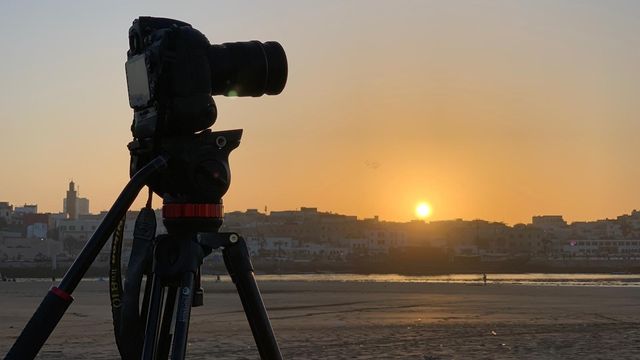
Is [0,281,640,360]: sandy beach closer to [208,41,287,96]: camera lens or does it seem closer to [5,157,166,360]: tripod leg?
[208,41,287,96]: camera lens

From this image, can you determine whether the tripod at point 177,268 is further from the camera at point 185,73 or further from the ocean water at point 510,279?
the ocean water at point 510,279

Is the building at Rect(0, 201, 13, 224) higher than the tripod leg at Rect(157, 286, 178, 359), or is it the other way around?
the building at Rect(0, 201, 13, 224)

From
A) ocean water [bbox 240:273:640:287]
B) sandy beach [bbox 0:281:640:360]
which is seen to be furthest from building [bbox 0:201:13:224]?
sandy beach [bbox 0:281:640:360]

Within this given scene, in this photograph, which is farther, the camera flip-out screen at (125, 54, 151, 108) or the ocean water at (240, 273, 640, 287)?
the ocean water at (240, 273, 640, 287)

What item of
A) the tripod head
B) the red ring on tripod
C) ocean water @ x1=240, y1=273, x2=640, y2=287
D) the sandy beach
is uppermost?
the tripod head

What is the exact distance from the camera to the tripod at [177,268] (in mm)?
2596

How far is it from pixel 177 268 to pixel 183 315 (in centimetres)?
17

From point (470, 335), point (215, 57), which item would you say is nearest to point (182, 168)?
point (215, 57)

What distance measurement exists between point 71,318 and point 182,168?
1710 centimetres

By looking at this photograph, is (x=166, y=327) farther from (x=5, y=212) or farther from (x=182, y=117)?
(x=5, y=212)

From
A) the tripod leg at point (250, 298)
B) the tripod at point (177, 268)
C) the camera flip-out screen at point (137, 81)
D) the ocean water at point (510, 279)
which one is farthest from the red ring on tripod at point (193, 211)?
the ocean water at point (510, 279)

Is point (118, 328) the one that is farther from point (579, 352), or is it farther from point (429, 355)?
point (579, 352)

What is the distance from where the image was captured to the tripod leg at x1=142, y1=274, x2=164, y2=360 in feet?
8.57

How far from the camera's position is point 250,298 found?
110 inches
